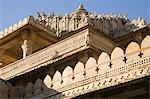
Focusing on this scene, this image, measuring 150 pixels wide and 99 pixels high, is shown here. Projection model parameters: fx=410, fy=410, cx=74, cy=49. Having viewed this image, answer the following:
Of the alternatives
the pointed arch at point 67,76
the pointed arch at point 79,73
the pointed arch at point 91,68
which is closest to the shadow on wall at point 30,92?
the pointed arch at point 67,76

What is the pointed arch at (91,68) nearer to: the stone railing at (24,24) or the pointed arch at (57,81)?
the pointed arch at (57,81)

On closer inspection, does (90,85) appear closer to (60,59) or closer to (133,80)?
(133,80)

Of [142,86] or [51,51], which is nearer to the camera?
Result: [142,86]

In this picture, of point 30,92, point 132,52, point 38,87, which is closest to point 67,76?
point 38,87

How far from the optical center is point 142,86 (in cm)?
760

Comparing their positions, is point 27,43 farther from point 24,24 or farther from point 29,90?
point 29,90

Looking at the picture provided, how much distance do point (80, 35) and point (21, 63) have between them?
7.21 ft

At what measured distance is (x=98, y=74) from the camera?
27.2 feet

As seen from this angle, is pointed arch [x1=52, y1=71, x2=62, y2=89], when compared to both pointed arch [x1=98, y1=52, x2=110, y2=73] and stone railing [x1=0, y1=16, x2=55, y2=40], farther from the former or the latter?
stone railing [x1=0, y1=16, x2=55, y2=40]

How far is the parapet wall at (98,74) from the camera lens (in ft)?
25.2

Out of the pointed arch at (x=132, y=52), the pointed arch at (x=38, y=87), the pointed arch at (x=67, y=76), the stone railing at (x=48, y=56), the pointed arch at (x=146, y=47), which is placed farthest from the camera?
the stone railing at (x=48, y=56)

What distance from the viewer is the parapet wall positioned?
7672 mm

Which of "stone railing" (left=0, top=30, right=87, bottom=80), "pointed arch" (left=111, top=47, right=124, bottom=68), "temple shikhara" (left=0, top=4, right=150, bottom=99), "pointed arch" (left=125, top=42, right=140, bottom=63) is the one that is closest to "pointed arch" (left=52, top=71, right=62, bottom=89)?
"temple shikhara" (left=0, top=4, right=150, bottom=99)

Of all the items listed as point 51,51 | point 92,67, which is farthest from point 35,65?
point 92,67
